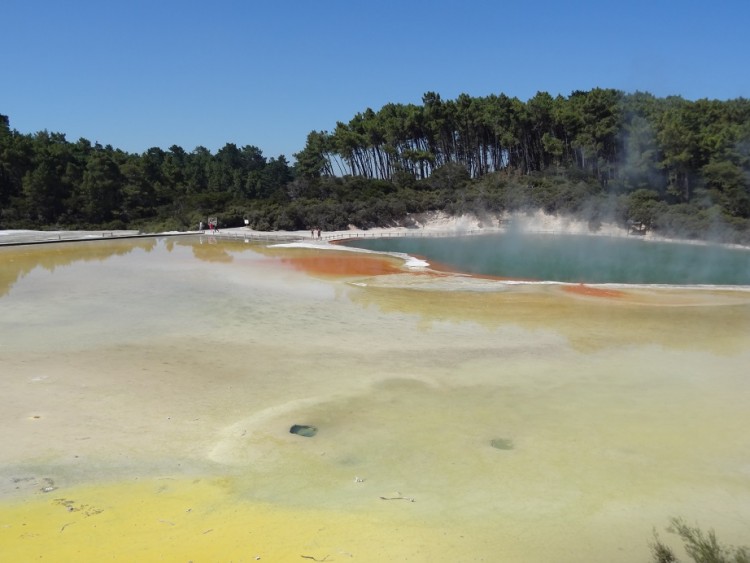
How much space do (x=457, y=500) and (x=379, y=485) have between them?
805 millimetres

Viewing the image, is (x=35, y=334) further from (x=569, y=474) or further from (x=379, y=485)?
(x=569, y=474)

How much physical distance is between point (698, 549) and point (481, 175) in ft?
179

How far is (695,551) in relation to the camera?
4.81 m

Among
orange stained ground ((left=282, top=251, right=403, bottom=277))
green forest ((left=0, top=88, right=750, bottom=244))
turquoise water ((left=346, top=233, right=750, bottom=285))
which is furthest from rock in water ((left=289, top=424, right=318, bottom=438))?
green forest ((left=0, top=88, right=750, bottom=244))

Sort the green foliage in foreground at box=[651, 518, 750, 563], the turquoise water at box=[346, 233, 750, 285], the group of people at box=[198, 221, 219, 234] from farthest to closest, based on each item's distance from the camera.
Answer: the group of people at box=[198, 221, 219, 234] → the turquoise water at box=[346, 233, 750, 285] → the green foliage in foreground at box=[651, 518, 750, 563]

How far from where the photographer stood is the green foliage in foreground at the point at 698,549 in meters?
4.48

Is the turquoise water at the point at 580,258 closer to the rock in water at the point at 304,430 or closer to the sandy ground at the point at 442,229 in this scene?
the sandy ground at the point at 442,229

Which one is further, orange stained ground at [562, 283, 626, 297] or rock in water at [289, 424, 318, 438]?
orange stained ground at [562, 283, 626, 297]

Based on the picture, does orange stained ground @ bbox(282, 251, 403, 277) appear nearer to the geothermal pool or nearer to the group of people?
the geothermal pool

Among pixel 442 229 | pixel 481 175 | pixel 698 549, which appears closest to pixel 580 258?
pixel 442 229

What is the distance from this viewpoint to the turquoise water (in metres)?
21.8

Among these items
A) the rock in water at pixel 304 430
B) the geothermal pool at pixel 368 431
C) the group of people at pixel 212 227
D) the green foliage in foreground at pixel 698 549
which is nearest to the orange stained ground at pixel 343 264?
the geothermal pool at pixel 368 431

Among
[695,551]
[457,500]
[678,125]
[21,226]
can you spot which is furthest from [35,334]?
[678,125]

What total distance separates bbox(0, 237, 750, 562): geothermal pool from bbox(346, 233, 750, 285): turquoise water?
6911 mm
